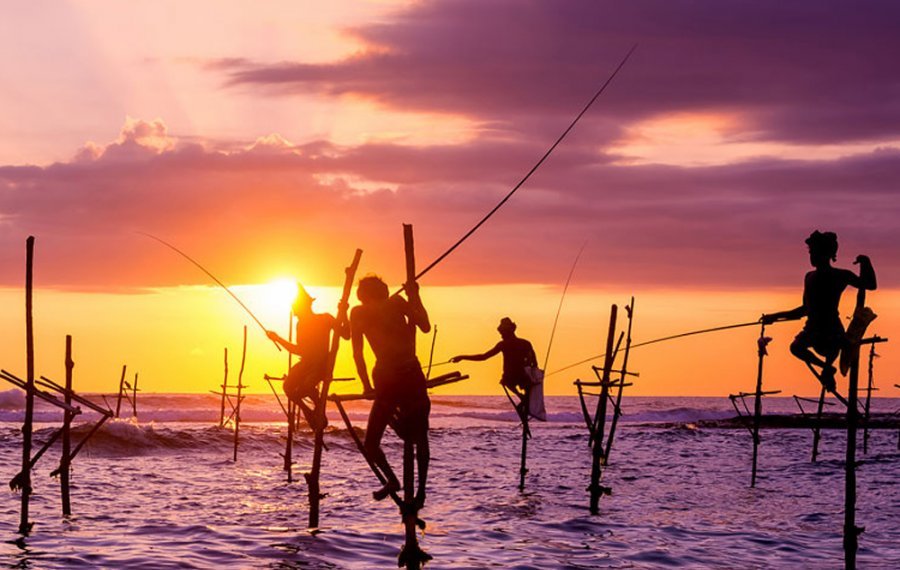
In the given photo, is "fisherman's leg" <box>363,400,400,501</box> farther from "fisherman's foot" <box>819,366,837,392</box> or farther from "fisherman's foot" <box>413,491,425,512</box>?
"fisherman's foot" <box>819,366,837,392</box>

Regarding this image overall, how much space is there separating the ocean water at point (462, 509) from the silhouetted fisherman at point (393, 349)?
3695 millimetres

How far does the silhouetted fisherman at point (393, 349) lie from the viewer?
1323cm

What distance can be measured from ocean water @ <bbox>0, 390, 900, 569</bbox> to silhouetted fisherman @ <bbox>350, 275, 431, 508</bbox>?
145 inches

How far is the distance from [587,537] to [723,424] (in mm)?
58394

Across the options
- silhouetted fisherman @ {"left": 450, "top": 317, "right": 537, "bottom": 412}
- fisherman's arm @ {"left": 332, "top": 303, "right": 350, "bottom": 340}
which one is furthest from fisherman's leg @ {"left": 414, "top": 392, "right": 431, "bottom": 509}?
silhouetted fisherman @ {"left": 450, "top": 317, "right": 537, "bottom": 412}

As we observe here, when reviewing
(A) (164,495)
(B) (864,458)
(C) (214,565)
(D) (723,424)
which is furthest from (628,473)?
(D) (723,424)

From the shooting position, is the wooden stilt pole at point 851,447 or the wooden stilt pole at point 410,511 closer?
the wooden stilt pole at point 851,447

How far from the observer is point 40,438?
4766cm

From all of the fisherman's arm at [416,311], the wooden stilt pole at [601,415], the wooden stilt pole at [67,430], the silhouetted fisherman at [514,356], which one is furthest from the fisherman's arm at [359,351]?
the silhouetted fisherman at [514,356]

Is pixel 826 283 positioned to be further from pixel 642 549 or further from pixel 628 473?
pixel 628 473

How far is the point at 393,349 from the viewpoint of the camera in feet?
43.5

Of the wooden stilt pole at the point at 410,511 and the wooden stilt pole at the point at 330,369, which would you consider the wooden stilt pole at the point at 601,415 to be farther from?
the wooden stilt pole at the point at 410,511

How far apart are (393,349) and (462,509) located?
37.5 feet

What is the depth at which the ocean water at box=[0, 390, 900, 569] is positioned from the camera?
56.8ft
